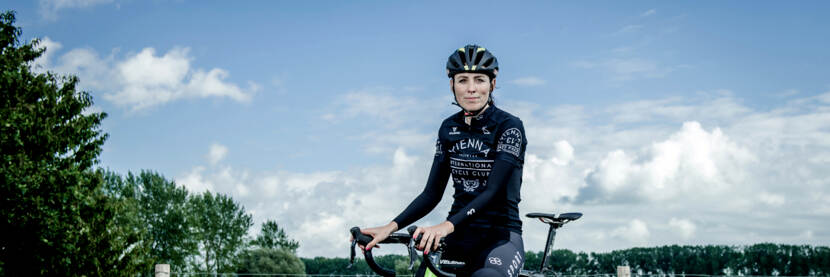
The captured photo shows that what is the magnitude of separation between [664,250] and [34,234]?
5684 cm

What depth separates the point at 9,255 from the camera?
1155 inches

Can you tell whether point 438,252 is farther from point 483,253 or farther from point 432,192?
point 432,192

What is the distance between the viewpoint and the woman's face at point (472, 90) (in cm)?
457

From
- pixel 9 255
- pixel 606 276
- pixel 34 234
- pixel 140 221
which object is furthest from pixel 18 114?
pixel 140 221

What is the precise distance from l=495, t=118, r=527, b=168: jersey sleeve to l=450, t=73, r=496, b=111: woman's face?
0.27m

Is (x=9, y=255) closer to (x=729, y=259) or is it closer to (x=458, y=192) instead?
Result: (x=458, y=192)

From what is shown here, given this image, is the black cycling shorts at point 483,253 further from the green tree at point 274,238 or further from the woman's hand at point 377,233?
the green tree at point 274,238

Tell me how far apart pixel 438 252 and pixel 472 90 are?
116cm

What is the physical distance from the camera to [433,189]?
179 inches

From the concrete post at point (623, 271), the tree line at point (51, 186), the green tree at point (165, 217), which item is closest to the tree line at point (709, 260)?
the green tree at point (165, 217)

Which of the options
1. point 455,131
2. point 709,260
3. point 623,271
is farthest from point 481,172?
point 709,260

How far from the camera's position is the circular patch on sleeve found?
14.0ft

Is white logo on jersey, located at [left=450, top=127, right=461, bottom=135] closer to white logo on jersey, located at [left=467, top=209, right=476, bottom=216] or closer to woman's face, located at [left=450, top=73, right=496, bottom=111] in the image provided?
woman's face, located at [left=450, top=73, right=496, bottom=111]

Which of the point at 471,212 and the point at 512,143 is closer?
the point at 471,212
